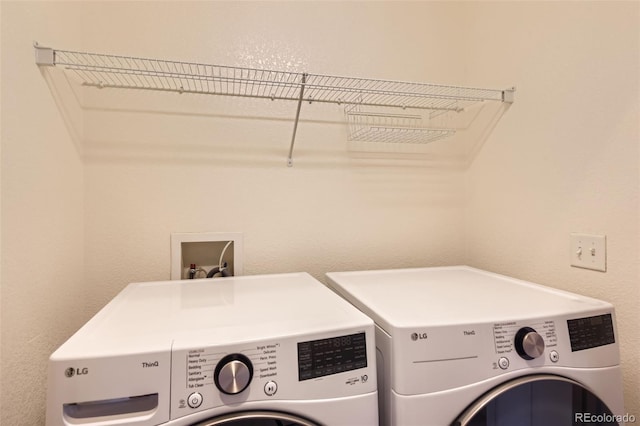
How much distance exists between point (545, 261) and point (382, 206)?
659 mm

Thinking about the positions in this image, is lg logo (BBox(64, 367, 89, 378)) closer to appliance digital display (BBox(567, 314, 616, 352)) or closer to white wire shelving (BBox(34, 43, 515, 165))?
white wire shelving (BBox(34, 43, 515, 165))

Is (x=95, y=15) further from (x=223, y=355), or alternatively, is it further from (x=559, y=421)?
(x=559, y=421)

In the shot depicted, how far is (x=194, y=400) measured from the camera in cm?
60

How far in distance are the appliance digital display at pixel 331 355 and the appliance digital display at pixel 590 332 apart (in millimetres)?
536

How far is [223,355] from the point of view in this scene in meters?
0.63

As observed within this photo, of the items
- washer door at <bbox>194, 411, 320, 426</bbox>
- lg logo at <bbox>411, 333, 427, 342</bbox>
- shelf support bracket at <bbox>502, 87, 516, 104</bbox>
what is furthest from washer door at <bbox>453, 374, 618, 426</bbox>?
shelf support bracket at <bbox>502, 87, 516, 104</bbox>

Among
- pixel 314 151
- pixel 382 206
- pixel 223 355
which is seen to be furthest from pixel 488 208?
pixel 223 355

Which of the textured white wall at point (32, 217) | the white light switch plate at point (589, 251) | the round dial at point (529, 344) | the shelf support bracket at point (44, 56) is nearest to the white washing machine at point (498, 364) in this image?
the round dial at point (529, 344)

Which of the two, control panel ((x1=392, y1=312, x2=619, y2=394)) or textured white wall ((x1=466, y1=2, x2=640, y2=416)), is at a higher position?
textured white wall ((x1=466, y1=2, x2=640, y2=416))

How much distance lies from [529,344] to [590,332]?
20 cm

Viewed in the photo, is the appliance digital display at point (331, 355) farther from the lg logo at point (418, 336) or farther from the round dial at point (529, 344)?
the round dial at point (529, 344)

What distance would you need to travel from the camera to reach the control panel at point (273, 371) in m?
0.61

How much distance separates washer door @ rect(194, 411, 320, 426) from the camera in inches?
23.8

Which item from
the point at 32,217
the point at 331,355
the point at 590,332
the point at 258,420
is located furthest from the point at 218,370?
the point at 590,332
